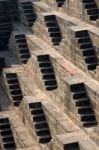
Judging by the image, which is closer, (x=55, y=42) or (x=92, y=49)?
(x=92, y=49)

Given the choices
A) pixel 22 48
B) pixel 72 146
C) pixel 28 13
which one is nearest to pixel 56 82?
pixel 72 146

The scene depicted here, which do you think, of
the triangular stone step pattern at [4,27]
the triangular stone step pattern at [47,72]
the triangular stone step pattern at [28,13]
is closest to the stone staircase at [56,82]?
the triangular stone step pattern at [47,72]

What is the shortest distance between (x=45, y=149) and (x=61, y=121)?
3.61 feet

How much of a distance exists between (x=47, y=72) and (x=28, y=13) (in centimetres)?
657

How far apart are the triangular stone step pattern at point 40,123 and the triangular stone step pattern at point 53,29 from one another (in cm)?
347

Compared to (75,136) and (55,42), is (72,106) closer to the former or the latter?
(75,136)

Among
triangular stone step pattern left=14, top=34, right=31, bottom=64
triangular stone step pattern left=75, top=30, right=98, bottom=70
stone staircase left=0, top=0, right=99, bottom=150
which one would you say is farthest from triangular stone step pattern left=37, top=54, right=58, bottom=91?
triangular stone step pattern left=14, top=34, right=31, bottom=64

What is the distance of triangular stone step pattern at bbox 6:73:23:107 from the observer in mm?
20906

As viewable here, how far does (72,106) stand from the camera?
54.8ft

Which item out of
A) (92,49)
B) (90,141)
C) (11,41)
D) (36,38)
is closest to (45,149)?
(90,141)

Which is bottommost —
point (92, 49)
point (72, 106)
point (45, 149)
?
point (45, 149)

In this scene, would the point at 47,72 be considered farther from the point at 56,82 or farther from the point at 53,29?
the point at 53,29

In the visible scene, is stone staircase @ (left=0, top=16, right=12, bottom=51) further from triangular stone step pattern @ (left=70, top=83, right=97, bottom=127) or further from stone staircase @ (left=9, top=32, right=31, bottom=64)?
triangular stone step pattern @ (left=70, top=83, right=97, bottom=127)

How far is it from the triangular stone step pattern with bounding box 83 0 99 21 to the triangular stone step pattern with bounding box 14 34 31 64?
4.38 meters
